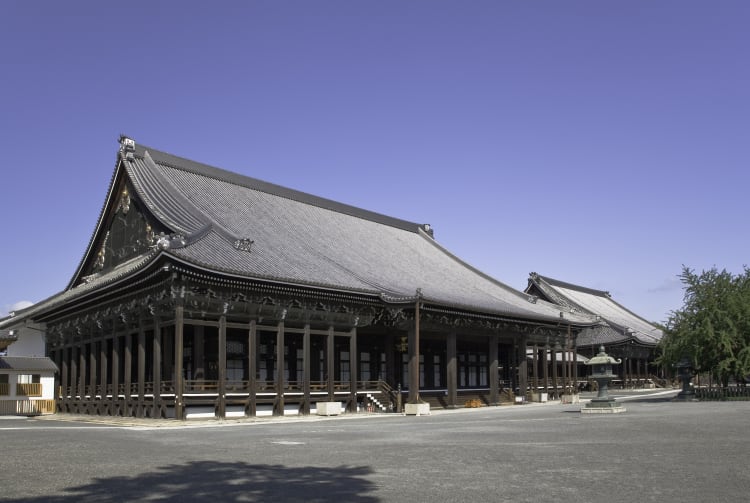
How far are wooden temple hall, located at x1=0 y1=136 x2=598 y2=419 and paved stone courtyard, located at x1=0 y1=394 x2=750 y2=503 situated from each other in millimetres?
8925

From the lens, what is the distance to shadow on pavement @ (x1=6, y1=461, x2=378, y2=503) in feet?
32.6

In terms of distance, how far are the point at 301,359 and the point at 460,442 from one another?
19783mm

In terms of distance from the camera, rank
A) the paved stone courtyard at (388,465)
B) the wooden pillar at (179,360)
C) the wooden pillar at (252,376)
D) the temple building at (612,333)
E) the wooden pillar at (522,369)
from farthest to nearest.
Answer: the temple building at (612,333)
the wooden pillar at (522,369)
the wooden pillar at (252,376)
the wooden pillar at (179,360)
the paved stone courtyard at (388,465)

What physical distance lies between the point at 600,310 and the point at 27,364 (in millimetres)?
57979

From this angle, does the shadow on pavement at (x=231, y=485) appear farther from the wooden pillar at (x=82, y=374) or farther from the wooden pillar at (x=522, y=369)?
the wooden pillar at (x=522, y=369)

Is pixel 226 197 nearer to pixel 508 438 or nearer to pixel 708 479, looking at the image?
pixel 508 438

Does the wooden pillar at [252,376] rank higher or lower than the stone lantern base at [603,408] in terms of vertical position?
higher

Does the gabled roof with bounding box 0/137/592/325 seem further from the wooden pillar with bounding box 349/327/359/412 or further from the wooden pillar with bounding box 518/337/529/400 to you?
the wooden pillar with bounding box 349/327/359/412

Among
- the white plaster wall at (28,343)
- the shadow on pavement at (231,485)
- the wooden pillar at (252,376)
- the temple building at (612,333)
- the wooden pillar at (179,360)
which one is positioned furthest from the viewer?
the temple building at (612,333)

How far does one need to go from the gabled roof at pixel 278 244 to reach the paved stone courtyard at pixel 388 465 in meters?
10.8

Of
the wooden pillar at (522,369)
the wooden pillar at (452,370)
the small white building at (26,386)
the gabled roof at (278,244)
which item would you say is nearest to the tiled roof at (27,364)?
the small white building at (26,386)

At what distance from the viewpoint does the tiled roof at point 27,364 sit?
3825 cm

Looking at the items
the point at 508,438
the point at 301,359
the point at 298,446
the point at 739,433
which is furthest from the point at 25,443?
the point at 301,359

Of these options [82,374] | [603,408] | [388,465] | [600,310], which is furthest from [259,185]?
[600,310]
